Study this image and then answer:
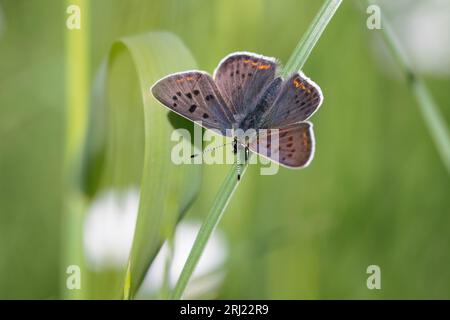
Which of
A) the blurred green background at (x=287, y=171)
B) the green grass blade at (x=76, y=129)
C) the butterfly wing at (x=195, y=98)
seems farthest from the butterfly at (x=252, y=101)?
the blurred green background at (x=287, y=171)

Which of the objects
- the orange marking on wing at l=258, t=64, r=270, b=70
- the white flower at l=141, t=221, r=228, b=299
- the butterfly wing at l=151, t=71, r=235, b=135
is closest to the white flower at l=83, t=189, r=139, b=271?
the white flower at l=141, t=221, r=228, b=299

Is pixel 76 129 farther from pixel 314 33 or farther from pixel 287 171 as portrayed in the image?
pixel 287 171

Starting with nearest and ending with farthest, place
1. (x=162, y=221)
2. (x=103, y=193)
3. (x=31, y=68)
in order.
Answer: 1. (x=162, y=221)
2. (x=103, y=193)
3. (x=31, y=68)

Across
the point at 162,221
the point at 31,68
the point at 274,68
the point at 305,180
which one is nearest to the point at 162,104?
the point at 162,221

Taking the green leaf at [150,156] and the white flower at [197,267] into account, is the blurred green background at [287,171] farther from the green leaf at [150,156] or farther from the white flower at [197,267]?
the green leaf at [150,156]

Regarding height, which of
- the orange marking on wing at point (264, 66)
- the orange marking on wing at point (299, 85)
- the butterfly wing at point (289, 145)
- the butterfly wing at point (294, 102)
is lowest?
the butterfly wing at point (289, 145)

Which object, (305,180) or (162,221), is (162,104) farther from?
(305,180)
